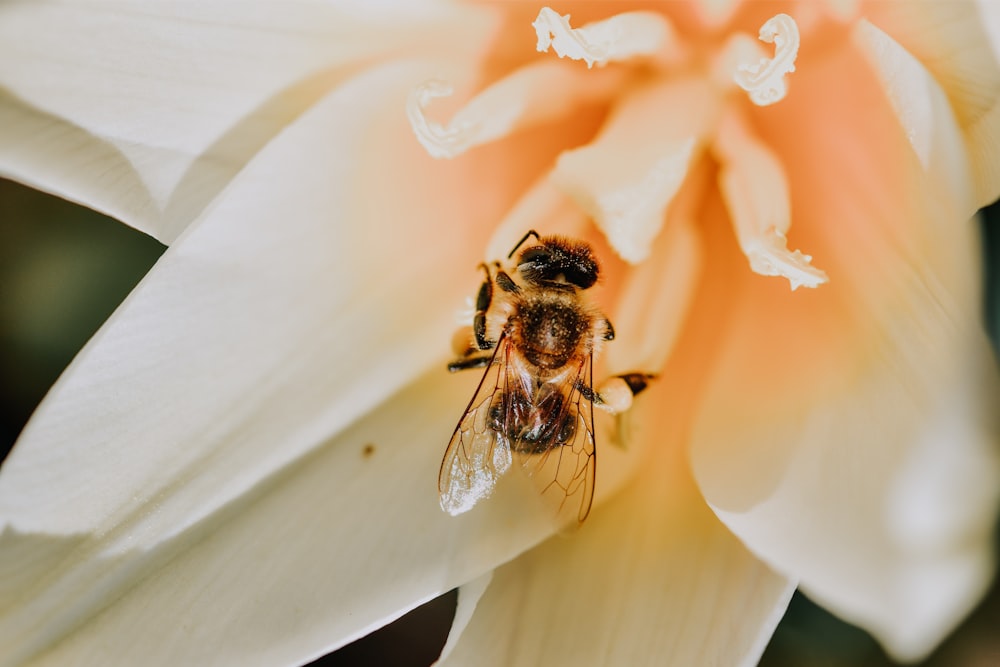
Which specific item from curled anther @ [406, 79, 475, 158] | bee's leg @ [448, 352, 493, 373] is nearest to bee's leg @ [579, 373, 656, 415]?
bee's leg @ [448, 352, 493, 373]

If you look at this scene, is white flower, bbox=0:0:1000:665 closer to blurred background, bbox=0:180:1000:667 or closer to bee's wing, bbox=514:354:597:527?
bee's wing, bbox=514:354:597:527

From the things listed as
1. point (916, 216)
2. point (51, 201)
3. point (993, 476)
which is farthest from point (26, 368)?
point (993, 476)

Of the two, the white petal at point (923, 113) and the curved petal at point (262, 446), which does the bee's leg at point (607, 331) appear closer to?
the curved petal at point (262, 446)

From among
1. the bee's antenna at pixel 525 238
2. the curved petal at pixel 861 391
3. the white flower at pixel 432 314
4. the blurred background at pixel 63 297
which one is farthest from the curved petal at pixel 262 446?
the blurred background at pixel 63 297

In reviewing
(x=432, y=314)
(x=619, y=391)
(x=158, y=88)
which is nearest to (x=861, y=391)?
(x=619, y=391)

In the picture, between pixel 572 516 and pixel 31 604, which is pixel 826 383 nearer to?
pixel 572 516
